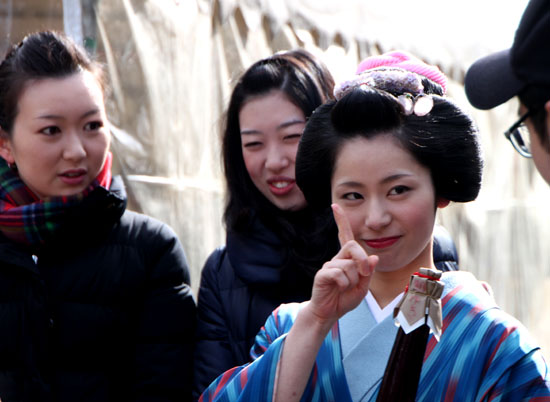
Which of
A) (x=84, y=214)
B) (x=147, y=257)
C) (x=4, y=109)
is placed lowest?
(x=147, y=257)

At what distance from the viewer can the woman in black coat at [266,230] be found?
120 inches

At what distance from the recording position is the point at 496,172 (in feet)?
24.9

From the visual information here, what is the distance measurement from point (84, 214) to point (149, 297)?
41cm

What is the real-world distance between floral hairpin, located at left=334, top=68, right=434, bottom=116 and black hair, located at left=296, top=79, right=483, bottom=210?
0.02m

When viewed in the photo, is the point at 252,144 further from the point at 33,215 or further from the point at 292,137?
the point at 33,215

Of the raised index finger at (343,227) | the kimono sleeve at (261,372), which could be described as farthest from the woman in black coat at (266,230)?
the raised index finger at (343,227)

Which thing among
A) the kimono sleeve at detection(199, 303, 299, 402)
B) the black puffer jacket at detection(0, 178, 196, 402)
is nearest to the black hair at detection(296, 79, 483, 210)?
the kimono sleeve at detection(199, 303, 299, 402)

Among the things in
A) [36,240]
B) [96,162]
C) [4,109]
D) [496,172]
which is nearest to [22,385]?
[36,240]

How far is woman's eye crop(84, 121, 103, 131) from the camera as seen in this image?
10.2ft

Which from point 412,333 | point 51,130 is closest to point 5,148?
point 51,130

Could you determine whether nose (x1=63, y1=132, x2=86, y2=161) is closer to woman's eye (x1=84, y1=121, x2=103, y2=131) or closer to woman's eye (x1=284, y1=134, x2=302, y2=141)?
woman's eye (x1=84, y1=121, x2=103, y2=131)

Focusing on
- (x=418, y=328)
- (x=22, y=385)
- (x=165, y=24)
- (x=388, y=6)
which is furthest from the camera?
(x=388, y=6)

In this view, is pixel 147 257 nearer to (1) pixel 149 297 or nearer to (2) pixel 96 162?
(1) pixel 149 297

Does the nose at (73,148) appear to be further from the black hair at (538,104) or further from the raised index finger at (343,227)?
the black hair at (538,104)
